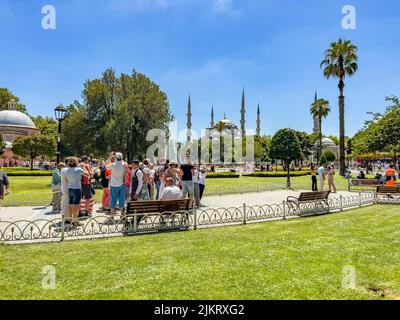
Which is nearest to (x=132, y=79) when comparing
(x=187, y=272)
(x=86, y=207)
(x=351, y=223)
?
(x=86, y=207)

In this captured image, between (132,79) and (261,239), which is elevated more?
(132,79)

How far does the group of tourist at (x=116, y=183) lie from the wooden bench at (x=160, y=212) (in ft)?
1.26

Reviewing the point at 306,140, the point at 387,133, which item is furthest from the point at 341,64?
the point at 306,140

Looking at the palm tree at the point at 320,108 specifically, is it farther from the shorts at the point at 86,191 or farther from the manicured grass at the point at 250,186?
the shorts at the point at 86,191

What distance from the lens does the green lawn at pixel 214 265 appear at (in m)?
3.89

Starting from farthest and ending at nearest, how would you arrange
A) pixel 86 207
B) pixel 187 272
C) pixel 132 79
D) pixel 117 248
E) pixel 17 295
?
1. pixel 132 79
2. pixel 86 207
3. pixel 117 248
4. pixel 187 272
5. pixel 17 295

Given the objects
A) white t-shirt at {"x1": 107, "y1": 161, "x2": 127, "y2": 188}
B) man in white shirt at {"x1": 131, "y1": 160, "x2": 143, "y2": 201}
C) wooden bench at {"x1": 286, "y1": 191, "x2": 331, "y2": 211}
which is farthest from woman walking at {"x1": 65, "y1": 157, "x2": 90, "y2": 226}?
wooden bench at {"x1": 286, "y1": 191, "x2": 331, "y2": 211}

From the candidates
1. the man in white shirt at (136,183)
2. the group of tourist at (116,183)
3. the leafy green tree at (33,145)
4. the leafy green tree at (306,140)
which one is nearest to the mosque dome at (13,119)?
the leafy green tree at (33,145)

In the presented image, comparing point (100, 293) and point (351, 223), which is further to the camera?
point (351, 223)
